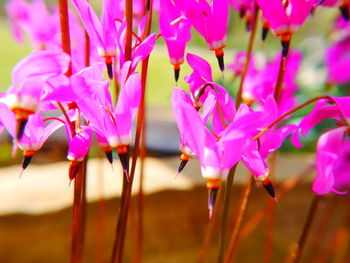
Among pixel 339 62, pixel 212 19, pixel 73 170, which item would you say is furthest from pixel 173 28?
pixel 339 62

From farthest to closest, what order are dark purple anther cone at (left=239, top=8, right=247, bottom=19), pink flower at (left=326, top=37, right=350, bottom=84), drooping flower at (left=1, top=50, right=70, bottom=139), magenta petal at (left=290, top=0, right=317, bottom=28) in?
pink flower at (left=326, top=37, right=350, bottom=84) < dark purple anther cone at (left=239, top=8, right=247, bottom=19) < magenta petal at (left=290, top=0, right=317, bottom=28) < drooping flower at (left=1, top=50, right=70, bottom=139)

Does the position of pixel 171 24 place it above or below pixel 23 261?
above

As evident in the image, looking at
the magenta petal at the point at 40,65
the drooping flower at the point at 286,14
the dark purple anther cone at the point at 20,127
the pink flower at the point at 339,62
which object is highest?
the drooping flower at the point at 286,14

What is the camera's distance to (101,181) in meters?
0.98

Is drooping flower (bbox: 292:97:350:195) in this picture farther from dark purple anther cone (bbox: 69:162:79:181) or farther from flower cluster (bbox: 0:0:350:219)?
dark purple anther cone (bbox: 69:162:79:181)

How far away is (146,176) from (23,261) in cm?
31

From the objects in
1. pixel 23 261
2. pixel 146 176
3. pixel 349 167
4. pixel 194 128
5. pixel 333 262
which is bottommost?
pixel 333 262

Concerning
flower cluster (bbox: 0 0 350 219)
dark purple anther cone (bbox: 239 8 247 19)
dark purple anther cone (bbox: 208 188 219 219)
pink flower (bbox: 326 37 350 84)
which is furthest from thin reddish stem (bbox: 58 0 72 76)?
pink flower (bbox: 326 37 350 84)

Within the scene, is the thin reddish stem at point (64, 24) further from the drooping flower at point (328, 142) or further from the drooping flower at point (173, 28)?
the drooping flower at point (328, 142)

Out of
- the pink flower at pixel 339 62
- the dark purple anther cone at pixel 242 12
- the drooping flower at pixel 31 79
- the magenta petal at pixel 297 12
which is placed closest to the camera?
the drooping flower at pixel 31 79

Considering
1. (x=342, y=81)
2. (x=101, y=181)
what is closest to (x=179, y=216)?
(x=101, y=181)

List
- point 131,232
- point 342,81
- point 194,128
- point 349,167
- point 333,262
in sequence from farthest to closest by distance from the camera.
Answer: point 342,81 < point 333,262 < point 131,232 < point 349,167 < point 194,128

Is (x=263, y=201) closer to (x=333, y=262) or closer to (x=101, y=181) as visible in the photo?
(x=333, y=262)

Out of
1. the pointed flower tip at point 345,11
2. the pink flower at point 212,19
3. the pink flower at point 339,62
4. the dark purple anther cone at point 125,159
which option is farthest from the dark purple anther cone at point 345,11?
the pink flower at point 339,62
